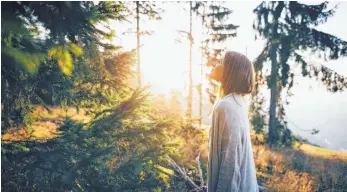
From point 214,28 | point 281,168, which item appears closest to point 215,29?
point 214,28

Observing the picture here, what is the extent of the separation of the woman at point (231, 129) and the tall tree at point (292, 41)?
12.7 metres

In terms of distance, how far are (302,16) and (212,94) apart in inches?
276

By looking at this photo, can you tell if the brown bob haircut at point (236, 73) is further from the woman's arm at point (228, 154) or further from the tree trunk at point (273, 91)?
the tree trunk at point (273, 91)

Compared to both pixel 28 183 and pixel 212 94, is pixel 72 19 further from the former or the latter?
pixel 212 94

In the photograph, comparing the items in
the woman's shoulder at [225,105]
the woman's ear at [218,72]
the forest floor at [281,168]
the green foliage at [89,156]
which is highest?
the woman's ear at [218,72]

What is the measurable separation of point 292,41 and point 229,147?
531 inches

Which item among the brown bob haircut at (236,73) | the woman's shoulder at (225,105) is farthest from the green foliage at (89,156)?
the brown bob haircut at (236,73)

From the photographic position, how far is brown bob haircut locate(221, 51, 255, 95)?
270 centimetres

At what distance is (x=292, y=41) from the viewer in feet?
46.9

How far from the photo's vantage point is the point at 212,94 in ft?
58.9

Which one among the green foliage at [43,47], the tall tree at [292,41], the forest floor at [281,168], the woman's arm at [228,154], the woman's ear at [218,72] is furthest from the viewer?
the tall tree at [292,41]

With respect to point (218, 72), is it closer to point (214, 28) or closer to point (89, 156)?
point (89, 156)

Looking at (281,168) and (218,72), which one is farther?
(281,168)

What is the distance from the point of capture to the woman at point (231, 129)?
2.64 metres
